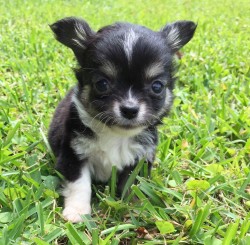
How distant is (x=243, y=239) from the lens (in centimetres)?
264

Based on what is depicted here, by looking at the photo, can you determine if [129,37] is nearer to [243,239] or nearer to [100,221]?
[100,221]

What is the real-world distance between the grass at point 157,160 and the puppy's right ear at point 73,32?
86 cm

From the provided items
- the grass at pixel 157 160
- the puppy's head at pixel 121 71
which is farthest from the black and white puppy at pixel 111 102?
the grass at pixel 157 160

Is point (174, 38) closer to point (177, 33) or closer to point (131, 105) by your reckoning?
point (177, 33)

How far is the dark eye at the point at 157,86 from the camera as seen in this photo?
3026mm

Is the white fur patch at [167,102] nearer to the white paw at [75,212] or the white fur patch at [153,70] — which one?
the white fur patch at [153,70]

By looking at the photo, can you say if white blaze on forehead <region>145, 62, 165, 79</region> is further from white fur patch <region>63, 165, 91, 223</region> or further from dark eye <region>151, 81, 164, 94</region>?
white fur patch <region>63, 165, 91, 223</region>

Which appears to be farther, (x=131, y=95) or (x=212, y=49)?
(x=212, y=49)

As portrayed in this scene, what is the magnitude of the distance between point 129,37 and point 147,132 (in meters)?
0.81

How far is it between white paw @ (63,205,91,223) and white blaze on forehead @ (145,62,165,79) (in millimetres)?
966

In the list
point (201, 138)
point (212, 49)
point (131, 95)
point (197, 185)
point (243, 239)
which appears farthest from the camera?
point (212, 49)

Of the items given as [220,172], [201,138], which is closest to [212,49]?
[201,138]

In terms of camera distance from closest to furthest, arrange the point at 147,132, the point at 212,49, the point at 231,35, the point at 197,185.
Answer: the point at 197,185 < the point at 147,132 < the point at 212,49 < the point at 231,35

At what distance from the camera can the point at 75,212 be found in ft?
9.59
